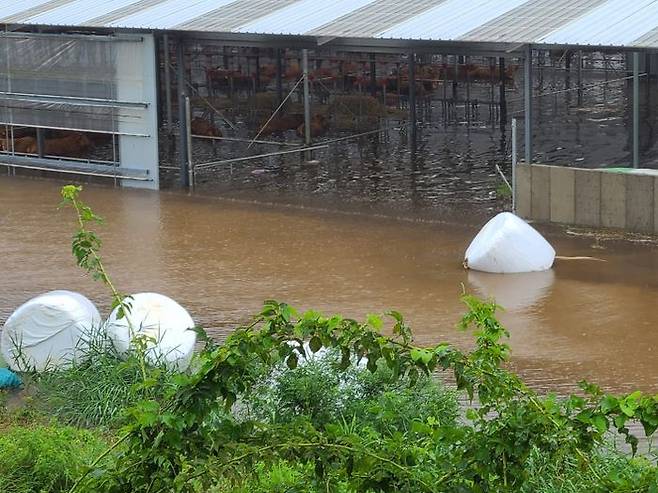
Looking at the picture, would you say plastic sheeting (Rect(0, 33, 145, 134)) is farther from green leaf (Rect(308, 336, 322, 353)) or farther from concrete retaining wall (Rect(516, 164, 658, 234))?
green leaf (Rect(308, 336, 322, 353))

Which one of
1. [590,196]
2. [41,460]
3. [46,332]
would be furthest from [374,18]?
[41,460]

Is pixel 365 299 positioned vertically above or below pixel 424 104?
below

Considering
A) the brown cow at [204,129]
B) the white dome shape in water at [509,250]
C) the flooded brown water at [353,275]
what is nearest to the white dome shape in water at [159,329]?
the flooded brown water at [353,275]

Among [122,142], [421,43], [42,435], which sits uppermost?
[421,43]

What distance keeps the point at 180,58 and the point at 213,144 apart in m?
5.00

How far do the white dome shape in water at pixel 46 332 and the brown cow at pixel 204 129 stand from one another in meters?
16.9

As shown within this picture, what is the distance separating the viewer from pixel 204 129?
96.7 ft

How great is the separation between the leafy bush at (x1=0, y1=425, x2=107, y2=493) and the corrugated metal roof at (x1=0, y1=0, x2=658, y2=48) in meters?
11.1

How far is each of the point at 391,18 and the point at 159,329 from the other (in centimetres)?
1106

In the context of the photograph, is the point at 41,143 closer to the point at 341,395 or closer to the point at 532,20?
the point at 532,20

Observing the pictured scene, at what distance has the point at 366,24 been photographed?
21781 millimetres

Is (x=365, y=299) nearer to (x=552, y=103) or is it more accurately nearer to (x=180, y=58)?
(x=180, y=58)

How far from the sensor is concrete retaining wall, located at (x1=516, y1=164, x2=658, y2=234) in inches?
731

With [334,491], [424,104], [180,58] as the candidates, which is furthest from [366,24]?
[334,491]
